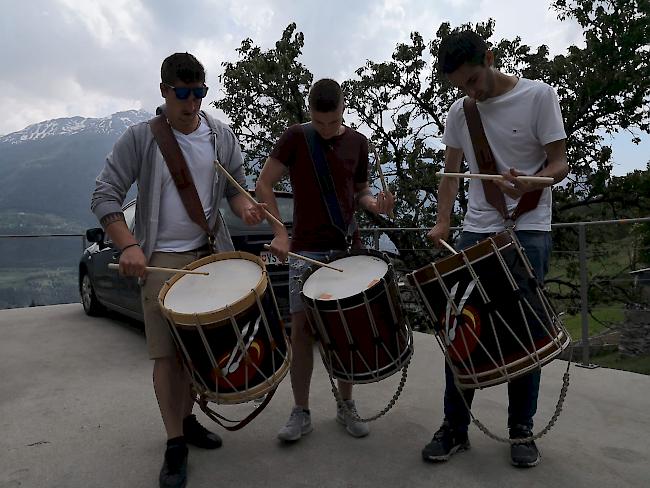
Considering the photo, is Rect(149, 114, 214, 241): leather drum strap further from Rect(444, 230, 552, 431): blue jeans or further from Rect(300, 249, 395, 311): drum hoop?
Result: Rect(444, 230, 552, 431): blue jeans

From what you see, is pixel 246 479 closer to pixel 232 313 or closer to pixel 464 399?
pixel 232 313

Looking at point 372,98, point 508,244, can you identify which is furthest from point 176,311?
point 372,98

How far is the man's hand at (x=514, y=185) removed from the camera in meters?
1.85

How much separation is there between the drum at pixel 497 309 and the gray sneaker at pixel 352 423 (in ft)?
2.52

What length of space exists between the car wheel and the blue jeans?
16.1ft

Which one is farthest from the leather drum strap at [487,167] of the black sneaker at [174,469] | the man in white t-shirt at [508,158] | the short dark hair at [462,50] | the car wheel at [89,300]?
the car wheel at [89,300]

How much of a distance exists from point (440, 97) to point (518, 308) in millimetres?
10462

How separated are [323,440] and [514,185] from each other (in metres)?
1.41

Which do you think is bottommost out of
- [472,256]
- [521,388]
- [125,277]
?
[521,388]

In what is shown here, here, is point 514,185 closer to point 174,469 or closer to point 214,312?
point 214,312

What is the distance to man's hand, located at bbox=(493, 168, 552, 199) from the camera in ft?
6.07

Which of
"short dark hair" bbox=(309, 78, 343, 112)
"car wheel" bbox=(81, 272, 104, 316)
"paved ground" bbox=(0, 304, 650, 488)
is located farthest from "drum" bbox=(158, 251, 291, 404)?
"car wheel" bbox=(81, 272, 104, 316)

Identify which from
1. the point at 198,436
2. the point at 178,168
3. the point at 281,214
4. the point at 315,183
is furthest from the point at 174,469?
the point at 281,214

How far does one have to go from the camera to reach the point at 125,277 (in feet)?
14.6
